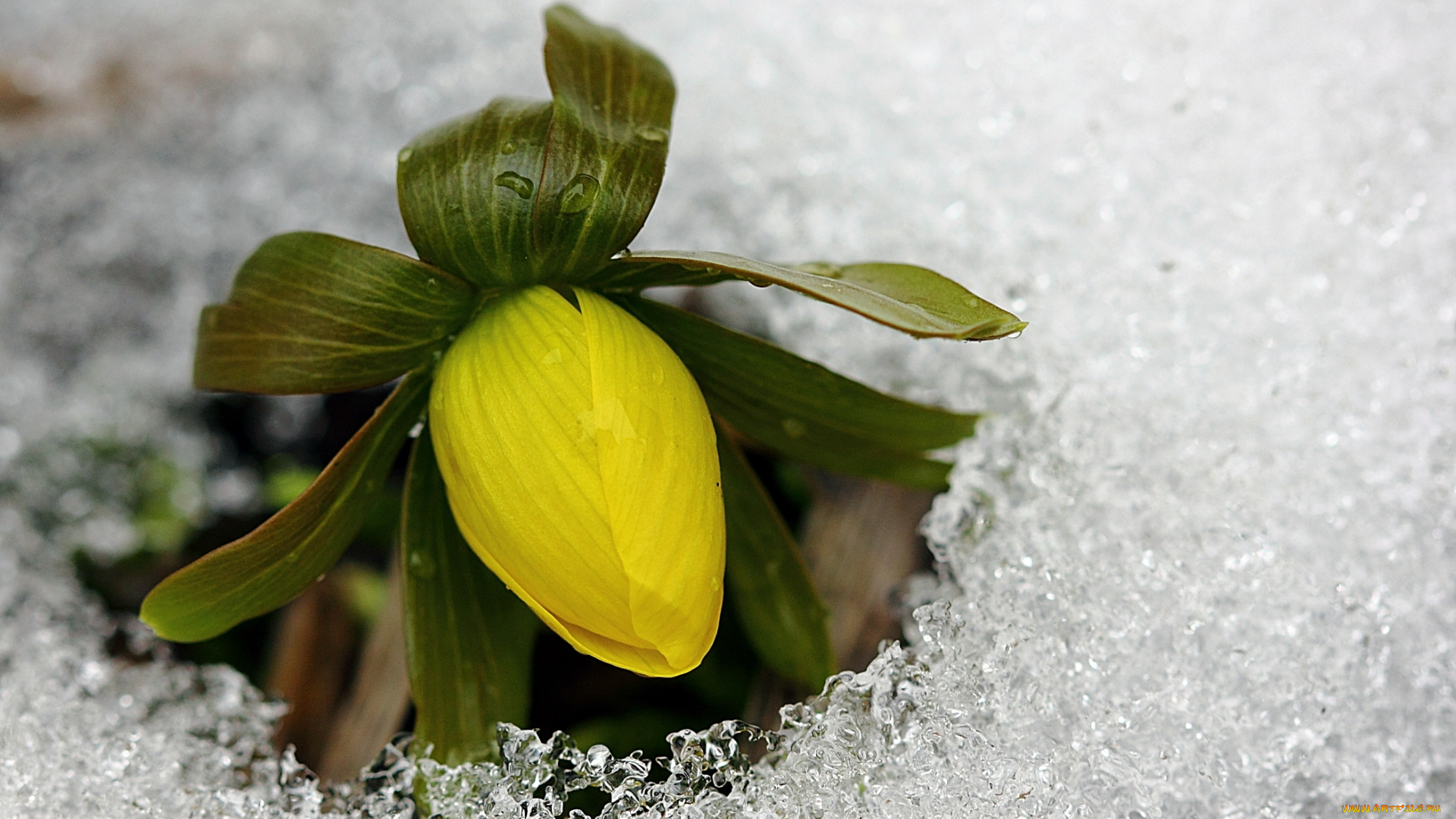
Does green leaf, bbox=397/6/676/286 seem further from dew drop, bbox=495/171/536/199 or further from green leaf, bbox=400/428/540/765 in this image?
green leaf, bbox=400/428/540/765

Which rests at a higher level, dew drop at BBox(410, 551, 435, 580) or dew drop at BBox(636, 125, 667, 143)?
dew drop at BBox(636, 125, 667, 143)

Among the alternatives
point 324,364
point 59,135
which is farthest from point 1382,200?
point 59,135

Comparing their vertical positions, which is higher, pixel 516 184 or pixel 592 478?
pixel 516 184

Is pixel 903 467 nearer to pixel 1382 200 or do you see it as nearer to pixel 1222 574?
pixel 1222 574

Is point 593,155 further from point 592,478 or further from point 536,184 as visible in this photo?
point 592,478

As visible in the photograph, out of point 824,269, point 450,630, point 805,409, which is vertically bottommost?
point 450,630

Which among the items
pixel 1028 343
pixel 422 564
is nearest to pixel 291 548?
pixel 422 564

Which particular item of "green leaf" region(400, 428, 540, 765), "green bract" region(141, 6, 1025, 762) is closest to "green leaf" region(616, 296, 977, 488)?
"green bract" region(141, 6, 1025, 762)
